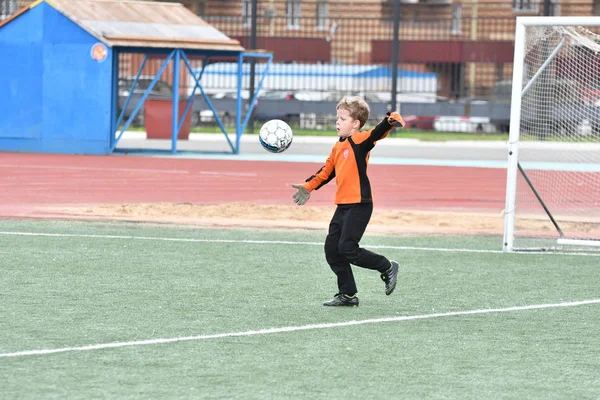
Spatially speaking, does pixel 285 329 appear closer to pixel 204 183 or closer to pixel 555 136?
pixel 204 183

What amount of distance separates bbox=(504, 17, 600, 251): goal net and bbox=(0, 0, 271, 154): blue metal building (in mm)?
7341

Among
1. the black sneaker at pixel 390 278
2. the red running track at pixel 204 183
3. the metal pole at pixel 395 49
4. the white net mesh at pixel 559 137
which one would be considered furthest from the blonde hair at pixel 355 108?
the metal pole at pixel 395 49

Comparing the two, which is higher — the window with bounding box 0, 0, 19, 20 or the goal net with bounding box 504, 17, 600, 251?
the window with bounding box 0, 0, 19, 20

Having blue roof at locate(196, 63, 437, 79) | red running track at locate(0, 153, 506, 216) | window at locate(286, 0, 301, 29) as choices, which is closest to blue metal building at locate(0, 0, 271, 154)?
red running track at locate(0, 153, 506, 216)

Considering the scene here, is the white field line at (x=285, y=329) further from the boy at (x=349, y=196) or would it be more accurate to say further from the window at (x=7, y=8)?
the window at (x=7, y=8)

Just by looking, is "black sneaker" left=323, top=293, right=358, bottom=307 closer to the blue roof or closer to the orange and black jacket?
the orange and black jacket

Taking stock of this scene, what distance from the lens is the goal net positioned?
11.5 m

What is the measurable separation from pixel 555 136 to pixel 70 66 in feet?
31.3

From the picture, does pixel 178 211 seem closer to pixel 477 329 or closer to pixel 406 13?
pixel 477 329

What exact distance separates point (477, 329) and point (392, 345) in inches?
32.7

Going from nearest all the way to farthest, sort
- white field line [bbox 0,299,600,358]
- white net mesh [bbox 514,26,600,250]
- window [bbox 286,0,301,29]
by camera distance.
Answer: white field line [bbox 0,299,600,358] < white net mesh [bbox 514,26,600,250] < window [bbox 286,0,301,29]

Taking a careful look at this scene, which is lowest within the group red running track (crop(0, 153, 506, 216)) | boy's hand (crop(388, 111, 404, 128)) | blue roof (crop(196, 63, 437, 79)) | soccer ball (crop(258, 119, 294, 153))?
red running track (crop(0, 153, 506, 216))

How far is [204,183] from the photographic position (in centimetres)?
1808

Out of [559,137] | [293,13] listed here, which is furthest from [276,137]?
[293,13]
